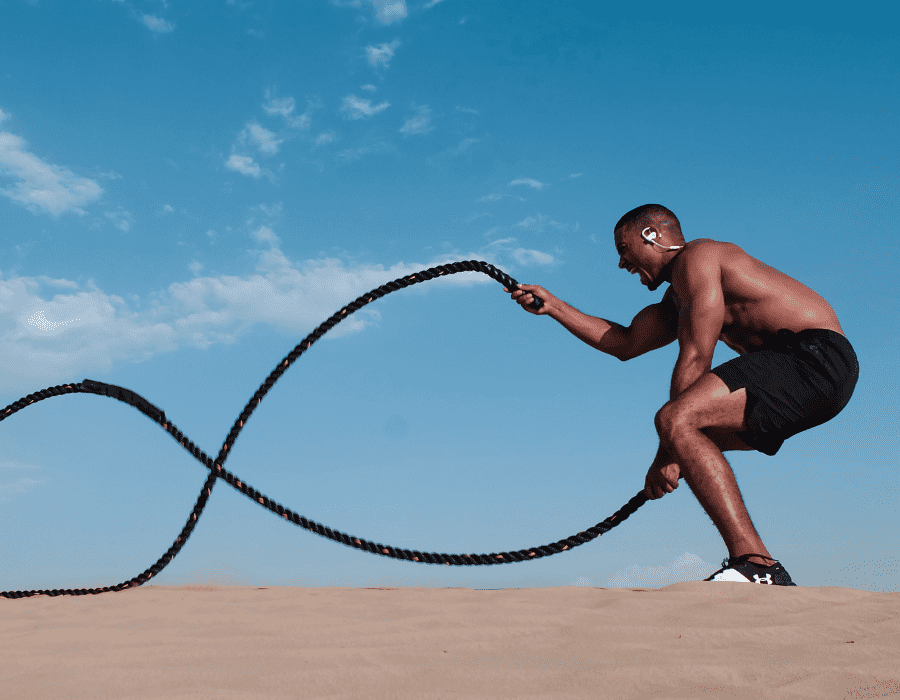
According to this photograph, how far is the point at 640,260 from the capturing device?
5090 millimetres

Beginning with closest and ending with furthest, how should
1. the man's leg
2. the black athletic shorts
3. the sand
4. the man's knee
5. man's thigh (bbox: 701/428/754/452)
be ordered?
the sand < the man's leg < the man's knee < the black athletic shorts < man's thigh (bbox: 701/428/754/452)

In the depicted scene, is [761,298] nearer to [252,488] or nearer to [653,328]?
[653,328]

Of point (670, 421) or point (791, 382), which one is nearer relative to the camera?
point (670, 421)

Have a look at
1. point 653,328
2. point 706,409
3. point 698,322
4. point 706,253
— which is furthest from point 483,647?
point 653,328

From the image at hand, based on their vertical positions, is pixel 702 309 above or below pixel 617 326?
below

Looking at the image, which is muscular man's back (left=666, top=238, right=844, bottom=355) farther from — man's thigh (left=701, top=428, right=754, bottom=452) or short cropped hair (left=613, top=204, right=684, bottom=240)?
man's thigh (left=701, top=428, right=754, bottom=452)

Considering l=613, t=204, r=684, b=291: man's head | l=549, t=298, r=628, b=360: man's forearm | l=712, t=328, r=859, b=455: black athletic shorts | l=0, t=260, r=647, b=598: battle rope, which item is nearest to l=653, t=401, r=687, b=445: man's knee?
l=712, t=328, r=859, b=455: black athletic shorts

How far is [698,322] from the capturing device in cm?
438

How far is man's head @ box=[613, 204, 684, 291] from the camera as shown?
16.5 ft

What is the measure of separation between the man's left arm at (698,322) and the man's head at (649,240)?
51 centimetres

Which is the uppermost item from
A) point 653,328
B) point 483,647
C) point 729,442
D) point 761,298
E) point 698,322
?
point 653,328

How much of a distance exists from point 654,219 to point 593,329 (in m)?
0.95

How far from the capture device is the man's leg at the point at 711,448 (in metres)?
4.07

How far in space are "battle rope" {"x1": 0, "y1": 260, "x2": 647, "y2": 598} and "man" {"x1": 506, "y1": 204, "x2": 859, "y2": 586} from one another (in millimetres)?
677
